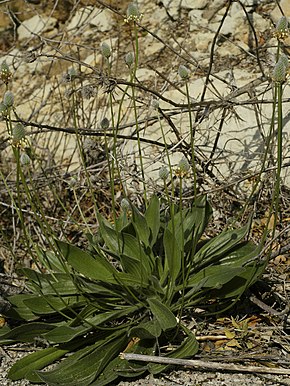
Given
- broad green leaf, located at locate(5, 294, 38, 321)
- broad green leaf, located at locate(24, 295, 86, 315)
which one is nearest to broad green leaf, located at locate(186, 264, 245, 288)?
broad green leaf, located at locate(24, 295, 86, 315)

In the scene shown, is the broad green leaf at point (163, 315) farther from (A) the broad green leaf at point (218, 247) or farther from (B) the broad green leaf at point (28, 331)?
(B) the broad green leaf at point (28, 331)

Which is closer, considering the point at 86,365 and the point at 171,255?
the point at 86,365

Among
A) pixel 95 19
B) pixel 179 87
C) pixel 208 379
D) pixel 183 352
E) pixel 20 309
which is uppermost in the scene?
pixel 95 19

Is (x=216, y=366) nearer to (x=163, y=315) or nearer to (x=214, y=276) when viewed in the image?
(x=163, y=315)

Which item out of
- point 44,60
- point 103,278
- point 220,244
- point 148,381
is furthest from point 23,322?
point 44,60

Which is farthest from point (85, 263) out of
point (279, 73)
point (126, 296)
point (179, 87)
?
point (179, 87)

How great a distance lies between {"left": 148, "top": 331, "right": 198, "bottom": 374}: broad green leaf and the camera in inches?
118

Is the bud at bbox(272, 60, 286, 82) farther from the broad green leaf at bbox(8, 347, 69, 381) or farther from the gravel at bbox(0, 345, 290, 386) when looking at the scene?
the broad green leaf at bbox(8, 347, 69, 381)

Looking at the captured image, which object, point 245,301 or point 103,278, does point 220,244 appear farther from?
point 103,278

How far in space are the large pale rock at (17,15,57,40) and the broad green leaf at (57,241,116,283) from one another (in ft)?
10.3

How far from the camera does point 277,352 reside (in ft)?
10.5

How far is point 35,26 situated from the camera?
624cm

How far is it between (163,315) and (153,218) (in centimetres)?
61

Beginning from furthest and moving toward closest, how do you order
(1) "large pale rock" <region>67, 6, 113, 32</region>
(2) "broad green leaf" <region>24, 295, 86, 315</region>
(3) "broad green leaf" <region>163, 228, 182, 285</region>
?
(1) "large pale rock" <region>67, 6, 113, 32</region>, (2) "broad green leaf" <region>24, 295, 86, 315</region>, (3) "broad green leaf" <region>163, 228, 182, 285</region>
